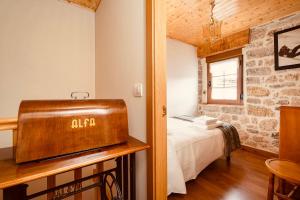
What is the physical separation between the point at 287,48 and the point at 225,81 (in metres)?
1.23

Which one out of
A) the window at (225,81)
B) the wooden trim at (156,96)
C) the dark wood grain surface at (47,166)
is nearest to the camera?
the dark wood grain surface at (47,166)

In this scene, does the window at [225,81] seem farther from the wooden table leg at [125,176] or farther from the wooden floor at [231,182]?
the wooden table leg at [125,176]

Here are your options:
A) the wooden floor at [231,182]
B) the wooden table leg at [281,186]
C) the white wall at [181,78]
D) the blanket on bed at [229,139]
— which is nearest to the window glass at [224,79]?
the white wall at [181,78]

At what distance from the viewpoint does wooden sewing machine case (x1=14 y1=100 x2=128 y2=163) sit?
27.5 inches

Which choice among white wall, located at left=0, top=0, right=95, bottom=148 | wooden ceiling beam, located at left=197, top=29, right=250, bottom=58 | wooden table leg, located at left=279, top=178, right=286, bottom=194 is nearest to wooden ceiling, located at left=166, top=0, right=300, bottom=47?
wooden ceiling beam, located at left=197, top=29, right=250, bottom=58

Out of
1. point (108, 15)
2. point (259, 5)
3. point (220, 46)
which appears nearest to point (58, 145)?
point (108, 15)

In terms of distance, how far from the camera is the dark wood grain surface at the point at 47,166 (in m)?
0.60

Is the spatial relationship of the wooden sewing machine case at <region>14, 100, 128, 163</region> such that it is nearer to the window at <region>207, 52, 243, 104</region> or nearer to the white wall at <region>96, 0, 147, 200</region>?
the white wall at <region>96, 0, 147, 200</region>

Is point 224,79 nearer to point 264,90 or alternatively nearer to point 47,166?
point 264,90

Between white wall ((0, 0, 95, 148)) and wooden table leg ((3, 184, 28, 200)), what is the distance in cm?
123

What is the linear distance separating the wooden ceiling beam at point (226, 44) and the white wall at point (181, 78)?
0.24 m

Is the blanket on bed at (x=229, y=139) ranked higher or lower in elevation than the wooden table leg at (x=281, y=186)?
higher

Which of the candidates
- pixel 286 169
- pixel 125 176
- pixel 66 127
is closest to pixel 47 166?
pixel 66 127

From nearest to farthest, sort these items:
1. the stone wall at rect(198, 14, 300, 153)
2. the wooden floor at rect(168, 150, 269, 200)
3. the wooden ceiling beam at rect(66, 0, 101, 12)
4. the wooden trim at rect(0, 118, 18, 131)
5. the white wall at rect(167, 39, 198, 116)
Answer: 1. the wooden trim at rect(0, 118, 18, 131)
2. the wooden floor at rect(168, 150, 269, 200)
3. the wooden ceiling beam at rect(66, 0, 101, 12)
4. the stone wall at rect(198, 14, 300, 153)
5. the white wall at rect(167, 39, 198, 116)
